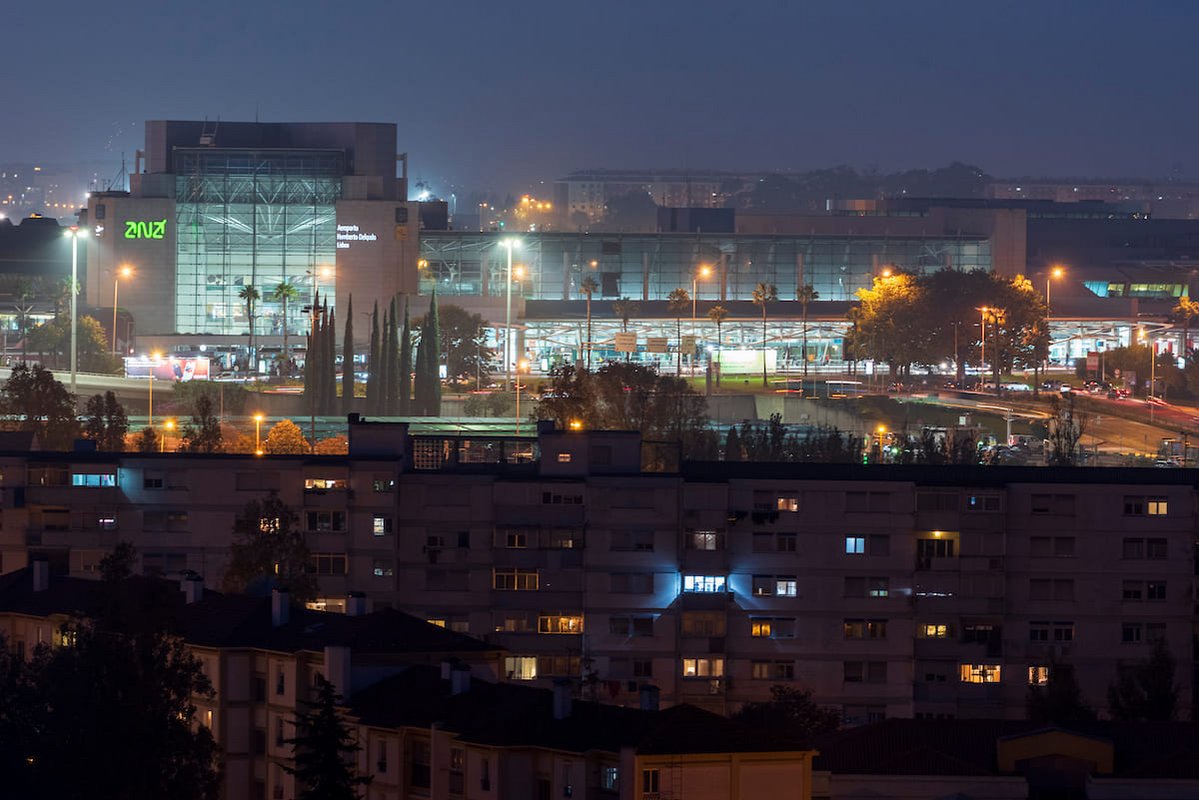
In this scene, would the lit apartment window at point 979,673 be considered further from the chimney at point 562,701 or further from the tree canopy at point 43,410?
the tree canopy at point 43,410

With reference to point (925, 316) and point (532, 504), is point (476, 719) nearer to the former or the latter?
point (532, 504)

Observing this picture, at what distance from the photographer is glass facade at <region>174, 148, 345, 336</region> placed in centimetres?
16225

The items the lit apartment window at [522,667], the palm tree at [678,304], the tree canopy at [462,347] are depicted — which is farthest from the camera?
the palm tree at [678,304]

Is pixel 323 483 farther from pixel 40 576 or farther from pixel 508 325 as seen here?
pixel 508 325

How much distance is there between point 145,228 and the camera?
161 m

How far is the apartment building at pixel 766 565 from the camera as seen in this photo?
66.8 meters

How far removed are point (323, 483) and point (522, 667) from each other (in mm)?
7671

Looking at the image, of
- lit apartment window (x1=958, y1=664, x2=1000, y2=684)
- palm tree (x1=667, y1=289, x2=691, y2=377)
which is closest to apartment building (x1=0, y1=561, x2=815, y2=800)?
lit apartment window (x1=958, y1=664, x2=1000, y2=684)

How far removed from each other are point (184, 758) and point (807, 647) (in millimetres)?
23930

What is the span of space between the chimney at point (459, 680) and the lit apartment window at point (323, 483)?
22371 mm

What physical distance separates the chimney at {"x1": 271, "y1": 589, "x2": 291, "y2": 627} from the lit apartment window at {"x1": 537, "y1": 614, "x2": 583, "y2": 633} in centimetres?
1486

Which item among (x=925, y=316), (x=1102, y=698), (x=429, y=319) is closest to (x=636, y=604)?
(x=1102, y=698)

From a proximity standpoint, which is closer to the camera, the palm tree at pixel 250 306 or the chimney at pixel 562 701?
the chimney at pixel 562 701

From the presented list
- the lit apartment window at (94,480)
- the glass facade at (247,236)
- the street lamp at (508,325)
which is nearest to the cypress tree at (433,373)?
the street lamp at (508,325)
